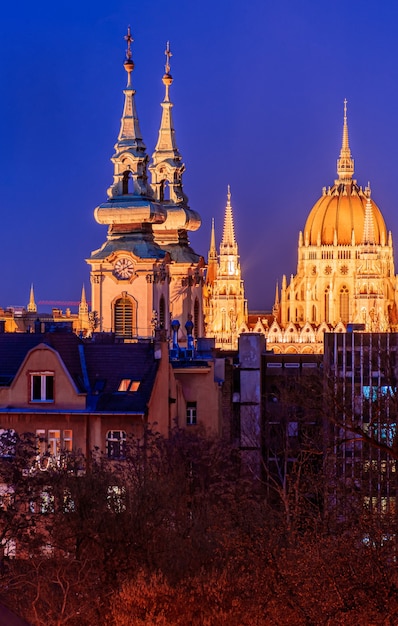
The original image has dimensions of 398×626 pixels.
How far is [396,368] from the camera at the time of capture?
87.1m

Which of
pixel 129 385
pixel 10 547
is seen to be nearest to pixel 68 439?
pixel 129 385

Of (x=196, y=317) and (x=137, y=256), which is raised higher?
(x=137, y=256)

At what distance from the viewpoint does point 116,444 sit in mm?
64438

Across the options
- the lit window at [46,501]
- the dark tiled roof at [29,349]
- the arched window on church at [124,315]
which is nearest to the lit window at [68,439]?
the dark tiled roof at [29,349]

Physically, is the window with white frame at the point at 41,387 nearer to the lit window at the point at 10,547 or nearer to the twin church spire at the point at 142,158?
the lit window at the point at 10,547

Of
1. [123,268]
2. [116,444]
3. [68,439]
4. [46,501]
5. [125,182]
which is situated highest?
[125,182]

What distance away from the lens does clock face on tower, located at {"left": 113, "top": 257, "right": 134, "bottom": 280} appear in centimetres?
10700

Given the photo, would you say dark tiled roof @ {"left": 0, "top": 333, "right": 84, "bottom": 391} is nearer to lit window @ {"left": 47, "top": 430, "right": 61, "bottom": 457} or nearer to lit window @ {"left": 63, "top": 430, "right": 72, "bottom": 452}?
lit window @ {"left": 63, "top": 430, "right": 72, "bottom": 452}

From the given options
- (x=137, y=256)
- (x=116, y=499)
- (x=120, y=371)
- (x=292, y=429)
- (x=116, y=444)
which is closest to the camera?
(x=116, y=499)

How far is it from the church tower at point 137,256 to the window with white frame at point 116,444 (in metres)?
34.6

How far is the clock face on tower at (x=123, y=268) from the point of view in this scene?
10700cm

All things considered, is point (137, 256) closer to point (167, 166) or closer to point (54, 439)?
point (167, 166)

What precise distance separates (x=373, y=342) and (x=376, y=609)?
53.1 meters

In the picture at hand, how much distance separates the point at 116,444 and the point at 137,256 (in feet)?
140
